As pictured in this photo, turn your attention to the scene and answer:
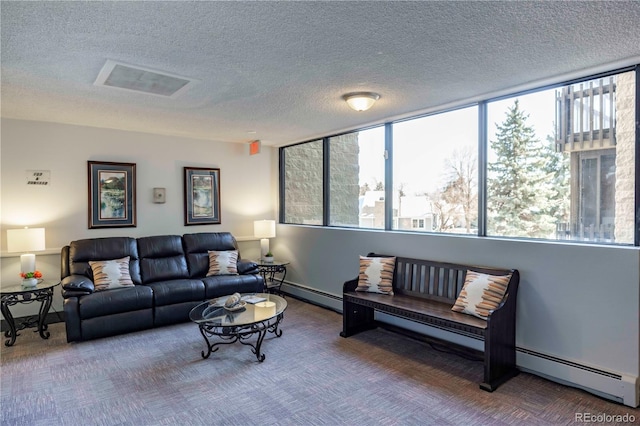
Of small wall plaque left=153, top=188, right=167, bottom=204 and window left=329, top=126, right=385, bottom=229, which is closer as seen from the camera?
window left=329, top=126, right=385, bottom=229

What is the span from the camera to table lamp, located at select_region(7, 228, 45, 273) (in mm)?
3898

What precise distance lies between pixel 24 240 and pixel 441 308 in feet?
14.3

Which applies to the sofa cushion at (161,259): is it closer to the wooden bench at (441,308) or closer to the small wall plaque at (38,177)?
the small wall plaque at (38,177)

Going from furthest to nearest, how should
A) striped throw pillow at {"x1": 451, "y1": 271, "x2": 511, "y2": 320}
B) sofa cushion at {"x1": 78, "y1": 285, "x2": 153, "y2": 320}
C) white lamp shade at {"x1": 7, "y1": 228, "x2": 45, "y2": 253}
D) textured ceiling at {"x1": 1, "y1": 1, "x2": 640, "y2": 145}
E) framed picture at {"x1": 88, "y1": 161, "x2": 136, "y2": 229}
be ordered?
framed picture at {"x1": 88, "y1": 161, "x2": 136, "y2": 229}, white lamp shade at {"x1": 7, "y1": 228, "x2": 45, "y2": 253}, sofa cushion at {"x1": 78, "y1": 285, "x2": 153, "y2": 320}, striped throw pillow at {"x1": 451, "y1": 271, "x2": 511, "y2": 320}, textured ceiling at {"x1": 1, "y1": 1, "x2": 640, "y2": 145}

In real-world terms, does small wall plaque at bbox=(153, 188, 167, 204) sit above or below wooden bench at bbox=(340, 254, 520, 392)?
above

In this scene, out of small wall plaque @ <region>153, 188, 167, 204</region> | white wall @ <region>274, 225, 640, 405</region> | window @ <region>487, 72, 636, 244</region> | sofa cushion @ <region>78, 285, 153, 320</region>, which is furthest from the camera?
small wall plaque @ <region>153, 188, 167, 204</region>

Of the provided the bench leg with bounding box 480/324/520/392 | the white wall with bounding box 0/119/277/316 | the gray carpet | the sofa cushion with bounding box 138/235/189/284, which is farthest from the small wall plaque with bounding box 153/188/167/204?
the bench leg with bounding box 480/324/520/392

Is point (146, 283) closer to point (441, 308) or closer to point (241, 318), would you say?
point (241, 318)

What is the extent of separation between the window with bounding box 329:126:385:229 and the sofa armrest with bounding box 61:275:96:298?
3.05m

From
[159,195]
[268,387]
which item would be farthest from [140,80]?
[268,387]

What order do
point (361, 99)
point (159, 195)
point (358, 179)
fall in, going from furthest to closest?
point (159, 195), point (358, 179), point (361, 99)

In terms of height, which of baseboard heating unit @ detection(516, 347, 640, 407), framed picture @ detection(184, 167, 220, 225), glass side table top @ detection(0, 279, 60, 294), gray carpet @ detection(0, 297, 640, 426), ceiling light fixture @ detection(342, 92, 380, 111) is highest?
ceiling light fixture @ detection(342, 92, 380, 111)

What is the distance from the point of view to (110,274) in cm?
420

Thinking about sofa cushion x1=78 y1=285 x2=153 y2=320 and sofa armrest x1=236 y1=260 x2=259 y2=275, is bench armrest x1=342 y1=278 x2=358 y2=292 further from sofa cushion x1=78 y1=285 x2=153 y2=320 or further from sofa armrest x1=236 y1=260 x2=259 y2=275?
sofa cushion x1=78 y1=285 x2=153 y2=320
